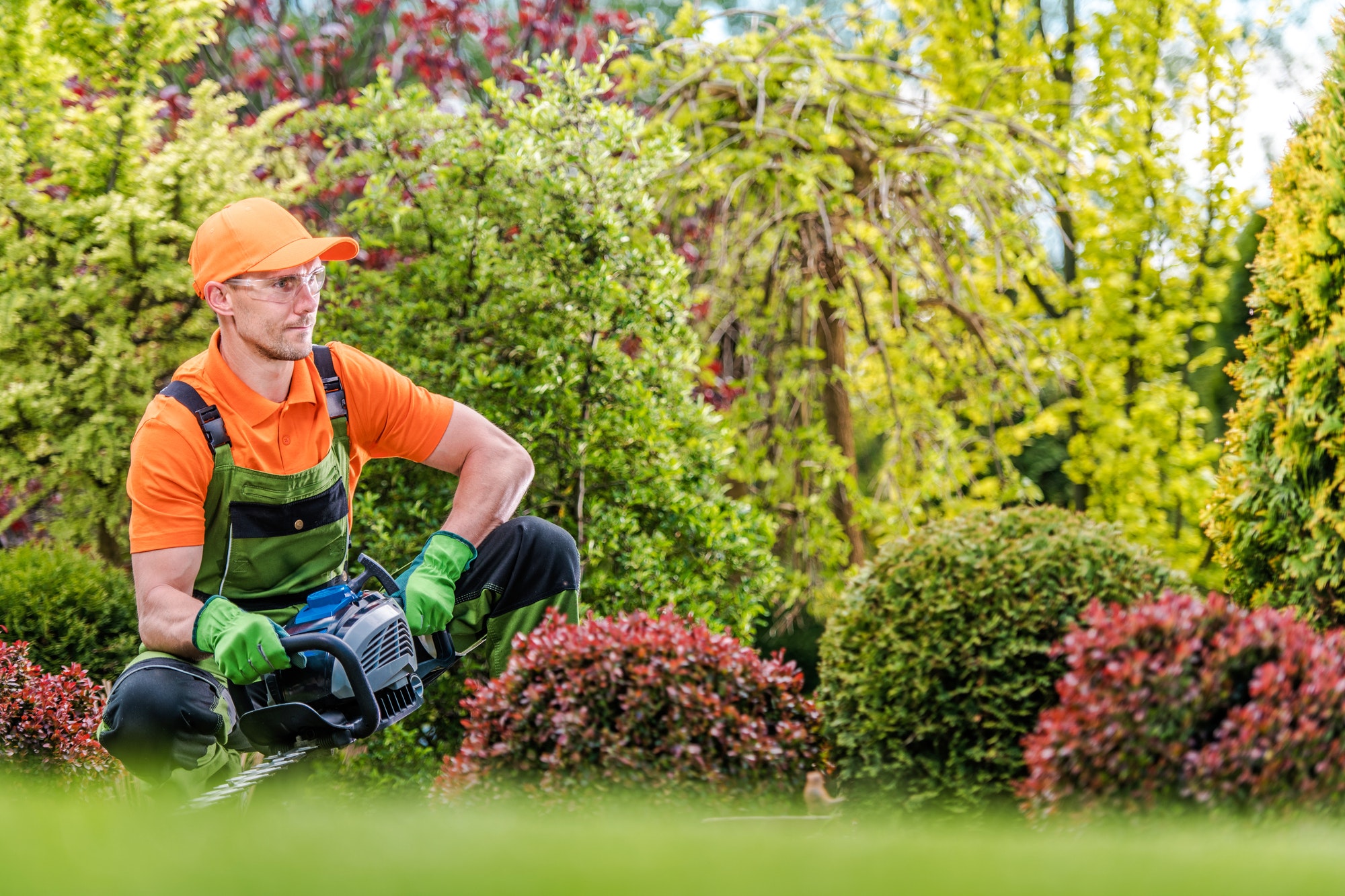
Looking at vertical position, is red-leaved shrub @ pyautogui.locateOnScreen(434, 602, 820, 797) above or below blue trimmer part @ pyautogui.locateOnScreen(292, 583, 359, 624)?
below

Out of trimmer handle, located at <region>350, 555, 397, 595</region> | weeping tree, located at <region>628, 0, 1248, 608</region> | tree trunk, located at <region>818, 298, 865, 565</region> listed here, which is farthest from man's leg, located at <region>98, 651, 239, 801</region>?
tree trunk, located at <region>818, 298, 865, 565</region>

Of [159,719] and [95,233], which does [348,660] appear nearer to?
[159,719]

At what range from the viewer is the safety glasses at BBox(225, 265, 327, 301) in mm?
3047

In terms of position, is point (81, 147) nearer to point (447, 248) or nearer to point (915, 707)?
point (447, 248)

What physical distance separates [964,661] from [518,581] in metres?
1.36

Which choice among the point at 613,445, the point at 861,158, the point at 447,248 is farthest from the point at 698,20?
the point at 613,445

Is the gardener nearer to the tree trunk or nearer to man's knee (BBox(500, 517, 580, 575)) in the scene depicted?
man's knee (BBox(500, 517, 580, 575))

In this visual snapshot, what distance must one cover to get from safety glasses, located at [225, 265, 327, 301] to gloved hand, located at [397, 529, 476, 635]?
0.81 metres

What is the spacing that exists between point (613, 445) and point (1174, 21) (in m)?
5.32

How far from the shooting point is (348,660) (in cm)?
273

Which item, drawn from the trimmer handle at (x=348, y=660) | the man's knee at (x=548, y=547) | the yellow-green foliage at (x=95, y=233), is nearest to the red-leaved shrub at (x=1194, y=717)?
the man's knee at (x=548, y=547)

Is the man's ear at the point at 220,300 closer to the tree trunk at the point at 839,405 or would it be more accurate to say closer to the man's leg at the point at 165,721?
the man's leg at the point at 165,721

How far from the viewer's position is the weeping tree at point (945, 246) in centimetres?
539

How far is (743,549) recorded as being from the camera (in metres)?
4.22
